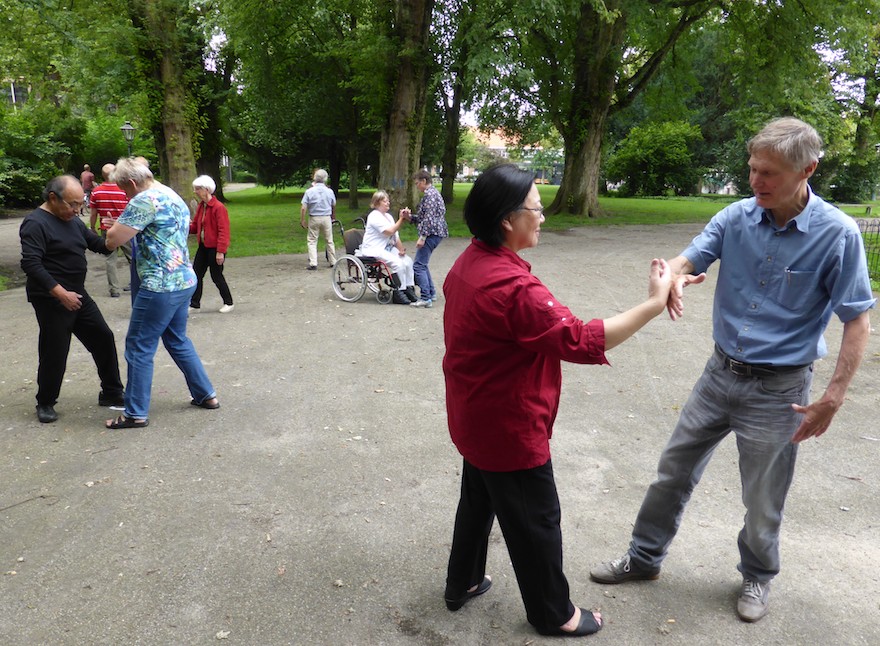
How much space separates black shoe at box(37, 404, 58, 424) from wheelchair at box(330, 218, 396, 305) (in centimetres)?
487

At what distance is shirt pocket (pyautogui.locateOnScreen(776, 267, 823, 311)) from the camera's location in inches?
102

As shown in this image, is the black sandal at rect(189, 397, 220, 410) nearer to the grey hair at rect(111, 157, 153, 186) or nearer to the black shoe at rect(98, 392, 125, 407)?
the black shoe at rect(98, 392, 125, 407)

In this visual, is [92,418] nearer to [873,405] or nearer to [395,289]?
[395,289]

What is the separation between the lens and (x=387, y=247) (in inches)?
373

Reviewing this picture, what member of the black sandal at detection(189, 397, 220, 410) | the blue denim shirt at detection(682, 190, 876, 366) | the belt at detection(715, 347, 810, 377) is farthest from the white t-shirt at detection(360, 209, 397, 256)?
the belt at detection(715, 347, 810, 377)

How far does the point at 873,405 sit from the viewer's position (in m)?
5.55

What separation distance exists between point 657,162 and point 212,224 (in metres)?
41.6

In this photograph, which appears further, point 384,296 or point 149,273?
point 384,296

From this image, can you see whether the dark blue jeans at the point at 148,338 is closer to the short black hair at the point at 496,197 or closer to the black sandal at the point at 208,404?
the black sandal at the point at 208,404

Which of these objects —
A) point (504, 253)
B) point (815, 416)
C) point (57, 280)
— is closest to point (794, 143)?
point (815, 416)

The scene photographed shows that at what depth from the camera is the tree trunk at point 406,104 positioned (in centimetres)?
1719

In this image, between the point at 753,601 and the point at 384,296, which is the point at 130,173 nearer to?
the point at 753,601

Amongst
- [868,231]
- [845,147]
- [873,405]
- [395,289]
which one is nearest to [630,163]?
[845,147]

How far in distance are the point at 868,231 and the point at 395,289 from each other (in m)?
12.0
